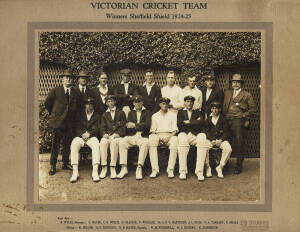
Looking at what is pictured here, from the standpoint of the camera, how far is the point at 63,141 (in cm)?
495

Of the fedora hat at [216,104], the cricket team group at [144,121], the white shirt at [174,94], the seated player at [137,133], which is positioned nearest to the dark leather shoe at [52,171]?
the cricket team group at [144,121]

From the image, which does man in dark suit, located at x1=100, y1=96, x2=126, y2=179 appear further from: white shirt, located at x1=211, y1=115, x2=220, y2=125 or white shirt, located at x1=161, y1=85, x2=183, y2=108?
white shirt, located at x1=211, y1=115, x2=220, y2=125

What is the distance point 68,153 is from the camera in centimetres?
495

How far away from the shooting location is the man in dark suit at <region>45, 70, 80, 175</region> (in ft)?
16.0

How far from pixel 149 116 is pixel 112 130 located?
49cm

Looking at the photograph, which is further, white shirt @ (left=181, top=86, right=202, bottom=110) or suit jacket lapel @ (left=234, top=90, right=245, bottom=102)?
white shirt @ (left=181, top=86, right=202, bottom=110)

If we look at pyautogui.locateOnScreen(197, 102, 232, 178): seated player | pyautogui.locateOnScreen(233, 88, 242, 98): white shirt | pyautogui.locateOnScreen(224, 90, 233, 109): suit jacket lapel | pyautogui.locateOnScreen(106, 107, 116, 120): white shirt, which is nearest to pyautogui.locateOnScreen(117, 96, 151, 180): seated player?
pyautogui.locateOnScreen(106, 107, 116, 120): white shirt

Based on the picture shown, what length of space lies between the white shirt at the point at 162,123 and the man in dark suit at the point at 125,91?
1.16ft

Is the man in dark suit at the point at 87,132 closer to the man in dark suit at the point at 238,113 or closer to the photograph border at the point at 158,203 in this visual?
the photograph border at the point at 158,203

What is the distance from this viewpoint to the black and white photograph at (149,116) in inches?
182

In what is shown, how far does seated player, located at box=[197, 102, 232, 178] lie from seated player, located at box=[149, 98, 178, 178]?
0.40m

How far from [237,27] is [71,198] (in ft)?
Answer: 8.63
